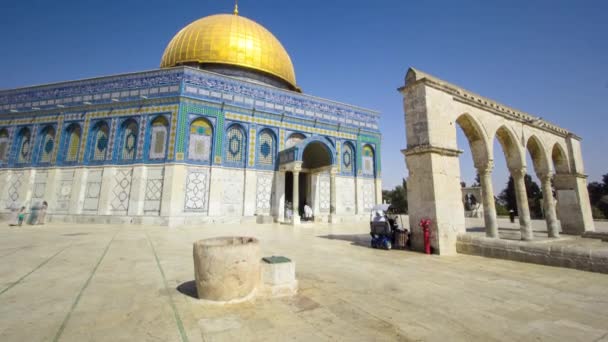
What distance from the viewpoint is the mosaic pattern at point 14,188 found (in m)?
15.3

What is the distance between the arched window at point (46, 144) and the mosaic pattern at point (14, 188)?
162cm

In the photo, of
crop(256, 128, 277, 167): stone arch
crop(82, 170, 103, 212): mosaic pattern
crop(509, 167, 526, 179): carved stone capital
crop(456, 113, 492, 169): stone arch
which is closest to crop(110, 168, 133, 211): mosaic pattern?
crop(82, 170, 103, 212): mosaic pattern

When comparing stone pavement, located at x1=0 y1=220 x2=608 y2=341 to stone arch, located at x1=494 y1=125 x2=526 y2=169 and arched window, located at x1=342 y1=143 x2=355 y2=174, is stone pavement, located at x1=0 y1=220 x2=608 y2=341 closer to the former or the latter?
stone arch, located at x1=494 y1=125 x2=526 y2=169

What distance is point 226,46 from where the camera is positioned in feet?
61.3

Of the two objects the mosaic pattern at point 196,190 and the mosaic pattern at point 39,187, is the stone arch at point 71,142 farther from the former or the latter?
the mosaic pattern at point 196,190

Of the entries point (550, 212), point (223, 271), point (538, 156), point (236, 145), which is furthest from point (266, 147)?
point (223, 271)

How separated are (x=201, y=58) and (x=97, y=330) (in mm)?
19532

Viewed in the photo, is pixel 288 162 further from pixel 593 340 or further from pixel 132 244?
pixel 593 340

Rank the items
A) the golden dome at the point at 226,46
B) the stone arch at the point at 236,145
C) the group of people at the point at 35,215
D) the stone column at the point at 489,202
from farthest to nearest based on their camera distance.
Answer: the golden dome at the point at 226,46 → the stone arch at the point at 236,145 → the group of people at the point at 35,215 → the stone column at the point at 489,202

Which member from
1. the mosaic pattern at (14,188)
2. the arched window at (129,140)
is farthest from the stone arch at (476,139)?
the mosaic pattern at (14,188)

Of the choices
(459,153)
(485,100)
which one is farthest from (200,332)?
(485,100)

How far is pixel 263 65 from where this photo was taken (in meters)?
19.5

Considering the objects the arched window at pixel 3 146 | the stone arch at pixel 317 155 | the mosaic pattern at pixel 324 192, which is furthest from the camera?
the mosaic pattern at pixel 324 192

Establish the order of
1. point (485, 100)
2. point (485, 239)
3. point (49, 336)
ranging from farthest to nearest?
point (485, 100), point (485, 239), point (49, 336)
